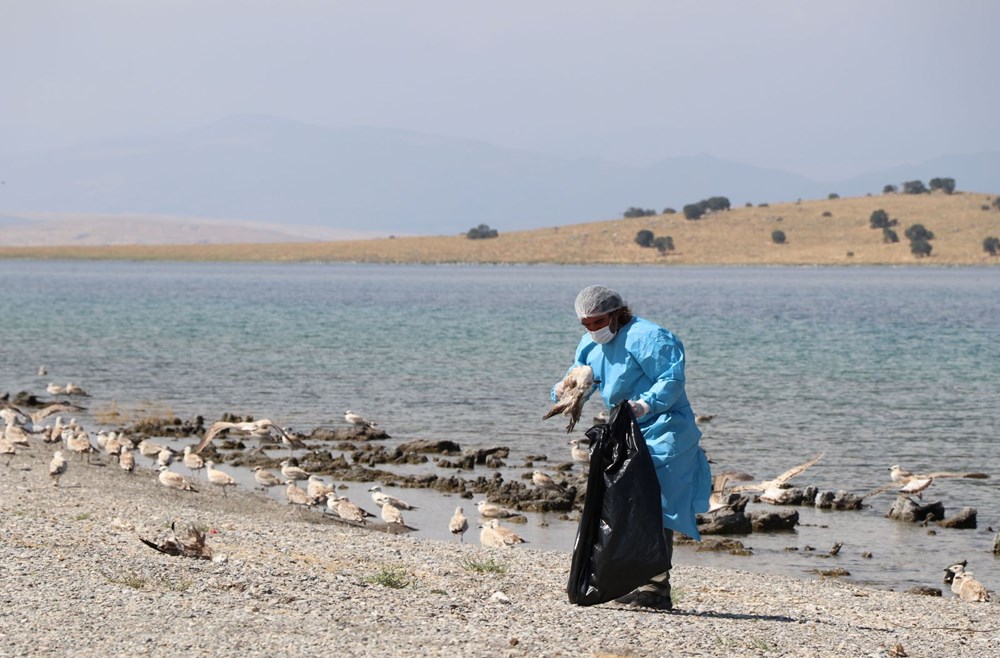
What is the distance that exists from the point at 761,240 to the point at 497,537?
11106cm

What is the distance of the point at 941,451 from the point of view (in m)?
21.0

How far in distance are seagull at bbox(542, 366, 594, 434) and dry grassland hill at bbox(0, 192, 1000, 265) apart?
108m

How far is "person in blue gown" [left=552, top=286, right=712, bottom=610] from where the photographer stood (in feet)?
28.0

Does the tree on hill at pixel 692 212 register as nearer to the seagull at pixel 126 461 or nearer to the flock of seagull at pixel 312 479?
the flock of seagull at pixel 312 479

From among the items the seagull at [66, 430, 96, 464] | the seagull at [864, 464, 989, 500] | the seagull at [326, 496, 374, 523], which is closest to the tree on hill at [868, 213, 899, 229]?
the seagull at [864, 464, 989, 500]

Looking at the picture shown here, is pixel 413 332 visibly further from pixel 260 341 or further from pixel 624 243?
pixel 624 243

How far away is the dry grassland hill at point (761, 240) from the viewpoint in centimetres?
11406

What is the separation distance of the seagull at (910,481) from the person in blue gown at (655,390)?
8.43 meters

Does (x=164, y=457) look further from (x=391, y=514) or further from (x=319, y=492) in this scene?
(x=391, y=514)

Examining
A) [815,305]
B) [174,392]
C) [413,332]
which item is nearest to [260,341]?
[413,332]

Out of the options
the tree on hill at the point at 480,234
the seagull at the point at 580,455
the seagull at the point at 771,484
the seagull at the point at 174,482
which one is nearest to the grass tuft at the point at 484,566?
the seagull at the point at 174,482

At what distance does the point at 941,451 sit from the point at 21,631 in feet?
54.2

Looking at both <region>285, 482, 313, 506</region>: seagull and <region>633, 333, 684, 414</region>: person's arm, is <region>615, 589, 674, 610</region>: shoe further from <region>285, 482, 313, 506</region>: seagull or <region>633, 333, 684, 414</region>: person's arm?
<region>285, 482, 313, 506</region>: seagull

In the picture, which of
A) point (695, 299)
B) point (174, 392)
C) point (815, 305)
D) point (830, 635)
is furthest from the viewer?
point (695, 299)
